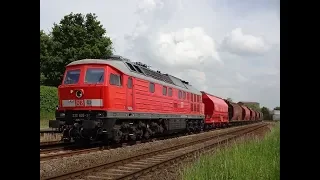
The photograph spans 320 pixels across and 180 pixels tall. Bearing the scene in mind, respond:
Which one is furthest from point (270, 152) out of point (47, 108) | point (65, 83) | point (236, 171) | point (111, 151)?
point (47, 108)

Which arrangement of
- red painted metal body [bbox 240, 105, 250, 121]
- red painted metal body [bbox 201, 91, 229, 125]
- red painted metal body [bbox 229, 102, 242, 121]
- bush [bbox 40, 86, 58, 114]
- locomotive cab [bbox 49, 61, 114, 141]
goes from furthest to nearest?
1. red painted metal body [bbox 240, 105, 250, 121]
2. red painted metal body [bbox 229, 102, 242, 121]
3. red painted metal body [bbox 201, 91, 229, 125]
4. bush [bbox 40, 86, 58, 114]
5. locomotive cab [bbox 49, 61, 114, 141]

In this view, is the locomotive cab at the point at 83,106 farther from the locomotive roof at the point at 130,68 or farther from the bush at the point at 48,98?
the bush at the point at 48,98

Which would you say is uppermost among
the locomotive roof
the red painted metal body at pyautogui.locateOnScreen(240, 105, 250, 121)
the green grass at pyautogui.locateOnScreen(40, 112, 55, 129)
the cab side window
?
the locomotive roof

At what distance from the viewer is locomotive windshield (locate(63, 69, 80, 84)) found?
14266 mm

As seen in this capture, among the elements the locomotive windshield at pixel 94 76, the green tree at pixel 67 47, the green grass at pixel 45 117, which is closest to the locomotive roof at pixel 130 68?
the locomotive windshield at pixel 94 76

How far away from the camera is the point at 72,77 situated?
14383mm

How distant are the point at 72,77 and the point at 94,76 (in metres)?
0.90

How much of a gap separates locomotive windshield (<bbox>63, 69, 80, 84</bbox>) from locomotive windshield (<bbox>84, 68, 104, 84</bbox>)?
38cm

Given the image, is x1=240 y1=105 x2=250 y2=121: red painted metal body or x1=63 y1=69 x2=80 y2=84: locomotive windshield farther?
x1=240 y1=105 x2=250 y2=121: red painted metal body

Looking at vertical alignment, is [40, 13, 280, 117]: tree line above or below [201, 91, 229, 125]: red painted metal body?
above

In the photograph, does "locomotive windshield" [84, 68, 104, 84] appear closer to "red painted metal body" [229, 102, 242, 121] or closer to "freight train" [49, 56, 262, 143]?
"freight train" [49, 56, 262, 143]

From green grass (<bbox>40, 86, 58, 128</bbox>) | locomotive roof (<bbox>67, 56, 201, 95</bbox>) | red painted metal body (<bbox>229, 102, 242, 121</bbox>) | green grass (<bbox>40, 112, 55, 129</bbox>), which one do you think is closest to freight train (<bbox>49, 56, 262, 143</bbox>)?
locomotive roof (<bbox>67, 56, 201, 95</bbox>)

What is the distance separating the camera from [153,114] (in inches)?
699
